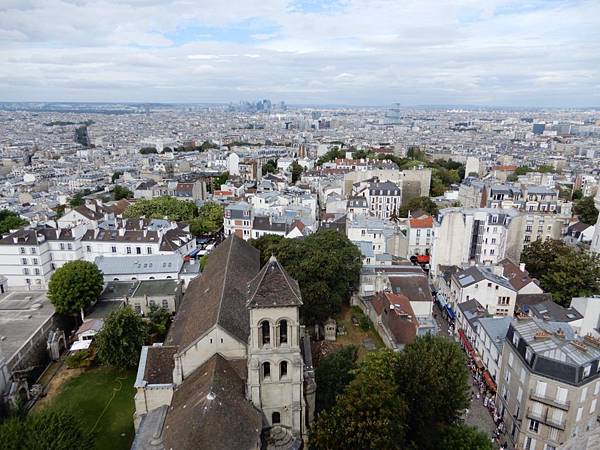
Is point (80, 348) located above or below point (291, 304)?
below

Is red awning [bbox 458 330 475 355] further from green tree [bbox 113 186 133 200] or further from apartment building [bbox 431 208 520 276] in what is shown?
green tree [bbox 113 186 133 200]

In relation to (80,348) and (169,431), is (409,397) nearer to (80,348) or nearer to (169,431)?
(169,431)

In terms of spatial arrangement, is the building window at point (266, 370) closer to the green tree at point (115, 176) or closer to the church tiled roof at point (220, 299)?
the church tiled roof at point (220, 299)

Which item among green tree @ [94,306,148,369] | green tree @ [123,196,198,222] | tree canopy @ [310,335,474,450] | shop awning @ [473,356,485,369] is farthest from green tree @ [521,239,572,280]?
green tree @ [123,196,198,222]

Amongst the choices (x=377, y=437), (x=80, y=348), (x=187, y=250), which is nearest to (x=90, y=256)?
(x=187, y=250)

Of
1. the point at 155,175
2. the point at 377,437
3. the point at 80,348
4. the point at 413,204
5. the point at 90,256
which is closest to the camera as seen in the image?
the point at 377,437

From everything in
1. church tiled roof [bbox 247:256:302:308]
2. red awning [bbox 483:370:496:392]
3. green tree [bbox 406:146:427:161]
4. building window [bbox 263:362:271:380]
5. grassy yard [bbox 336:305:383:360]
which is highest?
church tiled roof [bbox 247:256:302:308]

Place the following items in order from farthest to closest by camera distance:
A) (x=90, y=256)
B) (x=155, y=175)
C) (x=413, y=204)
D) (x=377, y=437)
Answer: (x=155, y=175) < (x=413, y=204) < (x=90, y=256) < (x=377, y=437)
